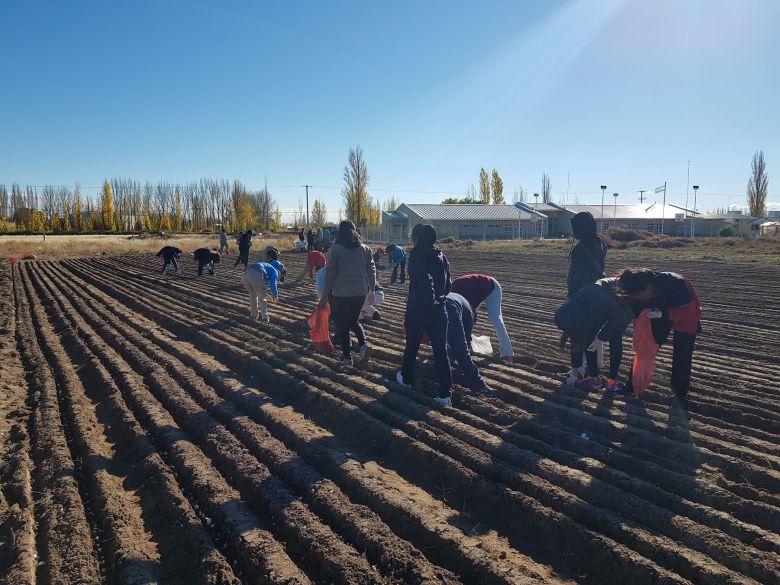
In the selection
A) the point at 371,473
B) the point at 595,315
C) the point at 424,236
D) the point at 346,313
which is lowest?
the point at 371,473

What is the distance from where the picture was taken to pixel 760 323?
9.34 meters

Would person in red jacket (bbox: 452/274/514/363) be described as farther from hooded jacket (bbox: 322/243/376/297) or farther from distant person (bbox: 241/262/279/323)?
distant person (bbox: 241/262/279/323)

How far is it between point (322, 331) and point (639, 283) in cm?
354

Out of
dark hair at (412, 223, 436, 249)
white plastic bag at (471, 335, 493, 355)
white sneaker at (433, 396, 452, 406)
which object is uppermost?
dark hair at (412, 223, 436, 249)

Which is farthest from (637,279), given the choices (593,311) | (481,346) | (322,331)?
(322,331)

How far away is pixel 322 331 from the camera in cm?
688

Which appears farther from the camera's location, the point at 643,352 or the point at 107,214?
the point at 107,214

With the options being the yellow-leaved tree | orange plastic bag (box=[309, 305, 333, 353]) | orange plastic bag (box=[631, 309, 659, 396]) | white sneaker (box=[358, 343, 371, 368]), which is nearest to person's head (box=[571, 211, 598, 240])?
orange plastic bag (box=[631, 309, 659, 396])

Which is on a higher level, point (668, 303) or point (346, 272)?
point (346, 272)

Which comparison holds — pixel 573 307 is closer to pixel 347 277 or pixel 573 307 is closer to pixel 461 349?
pixel 461 349

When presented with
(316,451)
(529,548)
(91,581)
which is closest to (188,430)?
(316,451)

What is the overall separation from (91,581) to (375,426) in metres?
2.33

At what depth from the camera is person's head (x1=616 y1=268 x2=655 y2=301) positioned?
15.9 feet

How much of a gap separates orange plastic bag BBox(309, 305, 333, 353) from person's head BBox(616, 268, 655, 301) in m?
3.27
